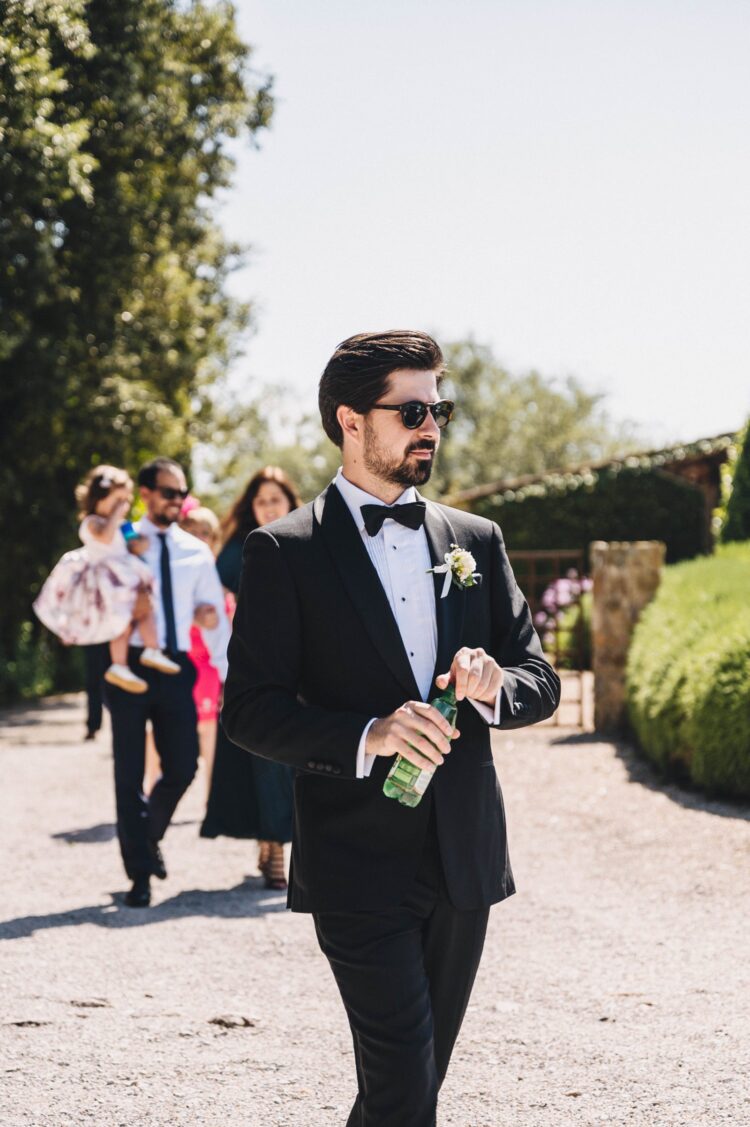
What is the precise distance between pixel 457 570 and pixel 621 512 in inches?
978

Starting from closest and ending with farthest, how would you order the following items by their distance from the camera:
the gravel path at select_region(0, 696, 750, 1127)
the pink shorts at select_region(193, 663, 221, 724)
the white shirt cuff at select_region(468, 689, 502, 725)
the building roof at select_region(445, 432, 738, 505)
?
the white shirt cuff at select_region(468, 689, 502, 725)
the gravel path at select_region(0, 696, 750, 1127)
the pink shorts at select_region(193, 663, 221, 724)
the building roof at select_region(445, 432, 738, 505)

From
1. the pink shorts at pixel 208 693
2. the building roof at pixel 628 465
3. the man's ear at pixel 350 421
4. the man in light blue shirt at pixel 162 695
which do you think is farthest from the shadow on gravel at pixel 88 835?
the building roof at pixel 628 465

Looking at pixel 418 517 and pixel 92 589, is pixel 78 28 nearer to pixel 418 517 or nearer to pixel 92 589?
pixel 92 589

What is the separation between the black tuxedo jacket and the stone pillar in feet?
35.2

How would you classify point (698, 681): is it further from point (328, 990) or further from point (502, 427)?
point (502, 427)

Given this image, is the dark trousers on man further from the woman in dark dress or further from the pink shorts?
the woman in dark dress

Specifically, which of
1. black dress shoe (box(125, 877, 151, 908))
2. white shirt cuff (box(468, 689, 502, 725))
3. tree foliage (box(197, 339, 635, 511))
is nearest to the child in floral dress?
black dress shoe (box(125, 877, 151, 908))

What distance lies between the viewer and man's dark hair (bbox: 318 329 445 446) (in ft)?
9.61

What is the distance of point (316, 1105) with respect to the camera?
409 cm

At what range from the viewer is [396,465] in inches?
118

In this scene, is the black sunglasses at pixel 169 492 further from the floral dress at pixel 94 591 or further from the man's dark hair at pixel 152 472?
the floral dress at pixel 94 591

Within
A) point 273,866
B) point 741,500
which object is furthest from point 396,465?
point 741,500

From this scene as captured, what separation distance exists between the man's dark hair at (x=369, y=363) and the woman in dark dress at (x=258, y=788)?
4302 millimetres

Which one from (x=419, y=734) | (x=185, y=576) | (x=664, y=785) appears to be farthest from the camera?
(x=664, y=785)
